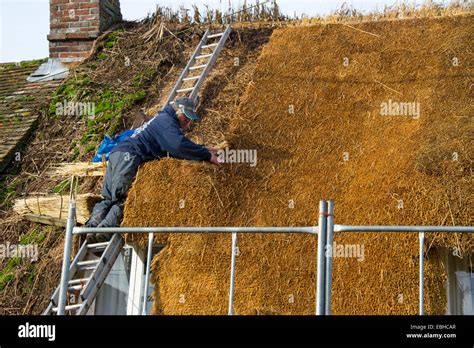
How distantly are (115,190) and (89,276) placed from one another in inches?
38.9

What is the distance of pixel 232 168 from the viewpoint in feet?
28.6

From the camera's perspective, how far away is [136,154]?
29.2 ft

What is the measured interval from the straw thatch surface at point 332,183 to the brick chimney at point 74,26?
133 inches

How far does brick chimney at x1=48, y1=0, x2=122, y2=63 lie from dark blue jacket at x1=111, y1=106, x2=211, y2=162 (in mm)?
4040

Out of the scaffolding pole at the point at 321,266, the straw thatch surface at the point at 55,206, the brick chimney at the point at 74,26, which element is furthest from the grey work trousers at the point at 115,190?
the brick chimney at the point at 74,26

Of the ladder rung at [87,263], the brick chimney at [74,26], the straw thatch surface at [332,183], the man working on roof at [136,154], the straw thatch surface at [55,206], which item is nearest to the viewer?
the straw thatch surface at [332,183]

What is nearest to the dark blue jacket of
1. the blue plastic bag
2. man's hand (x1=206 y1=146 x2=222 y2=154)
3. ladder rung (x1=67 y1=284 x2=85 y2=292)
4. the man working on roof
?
the man working on roof

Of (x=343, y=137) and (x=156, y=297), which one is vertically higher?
(x=343, y=137)

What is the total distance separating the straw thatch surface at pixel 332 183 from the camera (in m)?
7.63

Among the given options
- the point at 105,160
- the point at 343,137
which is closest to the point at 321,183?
the point at 343,137

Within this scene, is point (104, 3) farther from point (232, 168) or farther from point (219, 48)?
point (232, 168)

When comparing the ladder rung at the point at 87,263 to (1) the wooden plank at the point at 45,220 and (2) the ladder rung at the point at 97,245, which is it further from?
(1) the wooden plank at the point at 45,220

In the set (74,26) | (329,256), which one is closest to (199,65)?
(74,26)
